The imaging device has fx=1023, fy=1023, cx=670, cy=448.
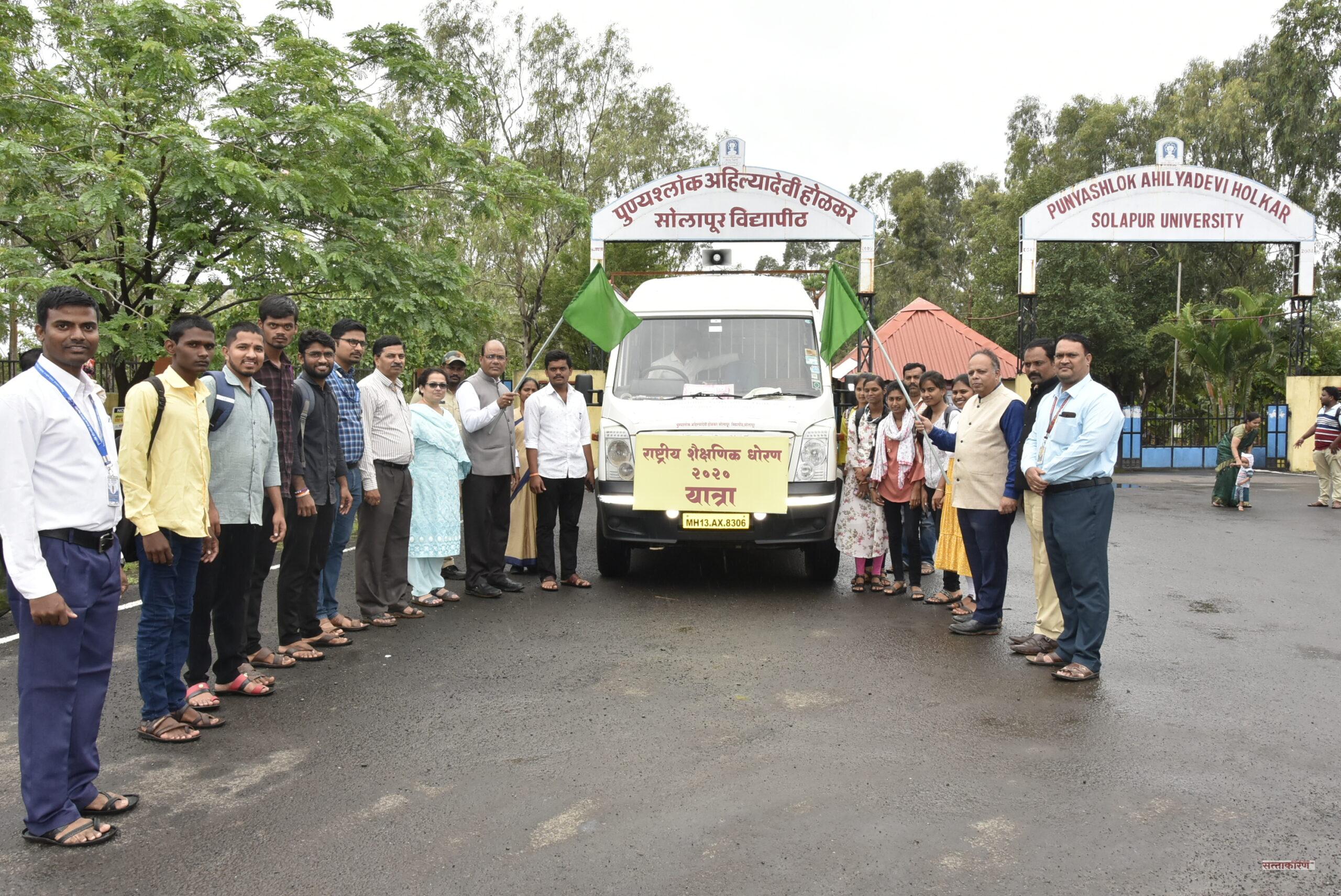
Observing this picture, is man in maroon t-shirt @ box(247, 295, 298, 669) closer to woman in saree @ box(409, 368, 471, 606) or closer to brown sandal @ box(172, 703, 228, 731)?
brown sandal @ box(172, 703, 228, 731)

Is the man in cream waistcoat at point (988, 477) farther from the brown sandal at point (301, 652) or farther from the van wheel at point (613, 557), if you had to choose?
the brown sandal at point (301, 652)

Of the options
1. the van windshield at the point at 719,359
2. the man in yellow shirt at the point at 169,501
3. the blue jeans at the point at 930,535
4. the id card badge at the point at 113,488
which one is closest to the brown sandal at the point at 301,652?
the man in yellow shirt at the point at 169,501

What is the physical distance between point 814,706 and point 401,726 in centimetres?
201

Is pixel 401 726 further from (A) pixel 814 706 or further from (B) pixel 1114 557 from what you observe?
(B) pixel 1114 557

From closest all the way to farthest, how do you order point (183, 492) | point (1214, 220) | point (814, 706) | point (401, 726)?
point (183, 492) → point (401, 726) → point (814, 706) → point (1214, 220)

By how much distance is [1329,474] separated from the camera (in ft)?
49.2

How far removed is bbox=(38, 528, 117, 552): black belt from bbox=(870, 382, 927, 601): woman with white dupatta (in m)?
5.64

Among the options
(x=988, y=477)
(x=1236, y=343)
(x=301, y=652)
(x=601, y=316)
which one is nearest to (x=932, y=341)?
(x=1236, y=343)

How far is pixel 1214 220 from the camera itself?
742 inches

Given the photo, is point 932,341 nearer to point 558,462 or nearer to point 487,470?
point 558,462

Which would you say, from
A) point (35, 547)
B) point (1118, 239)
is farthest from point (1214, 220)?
point (35, 547)

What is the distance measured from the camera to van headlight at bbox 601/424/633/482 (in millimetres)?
8039

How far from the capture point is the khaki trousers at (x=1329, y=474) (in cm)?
1483

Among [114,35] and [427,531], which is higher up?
[114,35]
